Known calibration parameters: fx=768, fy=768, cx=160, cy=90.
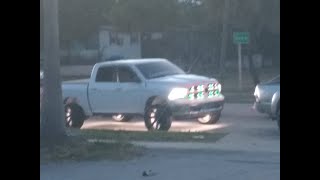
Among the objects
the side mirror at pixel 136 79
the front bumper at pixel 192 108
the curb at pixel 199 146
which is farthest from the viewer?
the side mirror at pixel 136 79

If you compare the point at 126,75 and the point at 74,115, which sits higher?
the point at 126,75

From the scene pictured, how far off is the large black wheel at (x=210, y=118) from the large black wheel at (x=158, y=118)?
53.0 inches

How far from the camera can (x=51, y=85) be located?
14.0 meters

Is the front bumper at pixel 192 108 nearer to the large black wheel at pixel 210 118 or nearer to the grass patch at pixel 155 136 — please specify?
the large black wheel at pixel 210 118

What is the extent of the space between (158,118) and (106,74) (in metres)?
2.09

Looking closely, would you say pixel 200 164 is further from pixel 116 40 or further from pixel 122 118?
pixel 116 40

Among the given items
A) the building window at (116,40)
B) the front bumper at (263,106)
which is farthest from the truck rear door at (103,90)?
the building window at (116,40)

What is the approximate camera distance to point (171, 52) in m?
48.7

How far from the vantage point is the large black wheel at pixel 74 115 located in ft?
63.5

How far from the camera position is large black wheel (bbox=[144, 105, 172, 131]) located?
17422 mm

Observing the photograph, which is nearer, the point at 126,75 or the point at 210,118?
the point at 126,75

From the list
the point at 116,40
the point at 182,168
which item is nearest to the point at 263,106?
the point at 182,168
